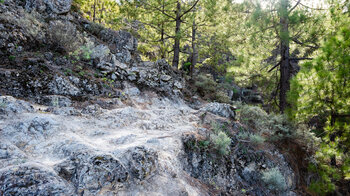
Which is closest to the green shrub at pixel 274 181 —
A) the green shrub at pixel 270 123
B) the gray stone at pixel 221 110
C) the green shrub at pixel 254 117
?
the green shrub at pixel 270 123

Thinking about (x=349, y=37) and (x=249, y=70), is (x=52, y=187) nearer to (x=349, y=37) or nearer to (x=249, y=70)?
(x=349, y=37)

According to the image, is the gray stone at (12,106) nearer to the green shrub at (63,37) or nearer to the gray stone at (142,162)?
the gray stone at (142,162)

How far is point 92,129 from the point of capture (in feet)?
13.7

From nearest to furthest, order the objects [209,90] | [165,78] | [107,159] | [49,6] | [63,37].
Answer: [107,159], [63,37], [49,6], [165,78], [209,90]

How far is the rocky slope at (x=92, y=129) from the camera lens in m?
2.44

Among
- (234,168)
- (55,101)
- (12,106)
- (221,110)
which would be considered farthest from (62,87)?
(221,110)

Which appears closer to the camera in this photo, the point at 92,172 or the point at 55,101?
the point at 92,172

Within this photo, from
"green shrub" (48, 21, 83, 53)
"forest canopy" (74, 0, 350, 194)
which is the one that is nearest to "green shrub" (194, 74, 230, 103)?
"forest canopy" (74, 0, 350, 194)

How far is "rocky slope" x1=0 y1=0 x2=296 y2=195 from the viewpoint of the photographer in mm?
2436

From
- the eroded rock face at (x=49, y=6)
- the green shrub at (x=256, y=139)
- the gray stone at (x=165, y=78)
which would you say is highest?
the eroded rock face at (x=49, y=6)

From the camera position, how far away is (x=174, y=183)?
2.92 metres

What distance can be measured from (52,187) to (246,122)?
6.72m

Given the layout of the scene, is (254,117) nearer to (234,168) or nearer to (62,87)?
(234,168)

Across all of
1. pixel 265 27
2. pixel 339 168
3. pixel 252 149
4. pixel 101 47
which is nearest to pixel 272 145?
pixel 252 149
